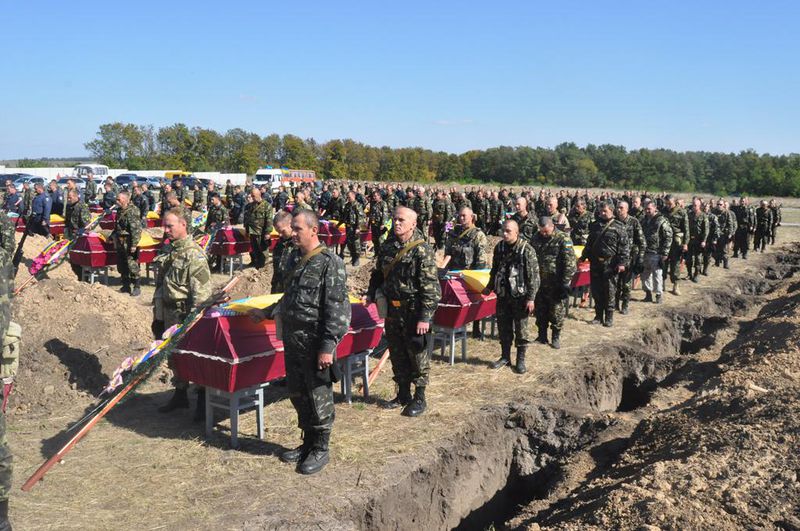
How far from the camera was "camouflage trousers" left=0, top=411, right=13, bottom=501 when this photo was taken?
3787 millimetres

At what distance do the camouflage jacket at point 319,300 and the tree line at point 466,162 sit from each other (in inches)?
2518

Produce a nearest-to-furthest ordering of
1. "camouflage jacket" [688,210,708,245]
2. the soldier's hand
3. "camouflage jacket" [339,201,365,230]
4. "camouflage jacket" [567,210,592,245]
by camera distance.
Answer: the soldier's hand, "camouflage jacket" [567,210,592,245], "camouflage jacket" [688,210,708,245], "camouflage jacket" [339,201,365,230]

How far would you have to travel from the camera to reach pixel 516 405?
22.4 feet

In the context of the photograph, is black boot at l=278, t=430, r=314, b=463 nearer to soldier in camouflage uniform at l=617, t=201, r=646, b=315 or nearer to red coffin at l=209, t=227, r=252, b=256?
soldier in camouflage uniform at l=617, t=201, r=646, b=315

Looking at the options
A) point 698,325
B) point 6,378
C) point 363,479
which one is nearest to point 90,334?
point 6,378

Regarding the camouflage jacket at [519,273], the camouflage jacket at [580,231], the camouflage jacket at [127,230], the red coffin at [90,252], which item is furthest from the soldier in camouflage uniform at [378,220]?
the camouflage jacket at [519,273]

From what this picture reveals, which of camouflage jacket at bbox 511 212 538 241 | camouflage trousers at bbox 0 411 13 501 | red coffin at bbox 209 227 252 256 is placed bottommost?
camouflage trousers at bbox 0 411 13 501

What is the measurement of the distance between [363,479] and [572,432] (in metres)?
2.82

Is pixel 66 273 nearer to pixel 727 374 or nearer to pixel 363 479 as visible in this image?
pixel 363 479

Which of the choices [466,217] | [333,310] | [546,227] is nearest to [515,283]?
[466,217]

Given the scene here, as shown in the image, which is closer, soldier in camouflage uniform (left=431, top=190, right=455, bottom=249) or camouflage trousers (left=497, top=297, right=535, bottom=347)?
camouflage trousers (left=497, top=297, right=535, bottom=347)

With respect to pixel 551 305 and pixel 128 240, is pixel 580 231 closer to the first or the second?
pixel 551 305

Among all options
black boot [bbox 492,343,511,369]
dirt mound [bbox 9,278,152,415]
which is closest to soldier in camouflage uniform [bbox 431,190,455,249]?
black boot [bbox 492,343,511,369]

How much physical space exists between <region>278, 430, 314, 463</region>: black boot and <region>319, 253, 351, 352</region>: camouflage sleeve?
90 centimetres
